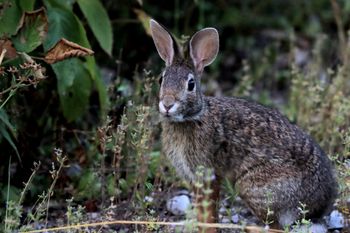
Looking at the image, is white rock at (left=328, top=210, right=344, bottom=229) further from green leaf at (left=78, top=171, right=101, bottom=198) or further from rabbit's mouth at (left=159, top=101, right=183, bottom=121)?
green leaf at (left=78, top=171, right=101, bottom=198)

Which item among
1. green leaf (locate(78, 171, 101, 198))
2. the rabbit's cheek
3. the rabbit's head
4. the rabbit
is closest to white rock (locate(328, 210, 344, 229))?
the rabbit

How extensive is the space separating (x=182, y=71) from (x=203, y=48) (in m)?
0.31

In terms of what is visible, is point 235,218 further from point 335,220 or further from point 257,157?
point 335,220

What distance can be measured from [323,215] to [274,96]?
3373mm

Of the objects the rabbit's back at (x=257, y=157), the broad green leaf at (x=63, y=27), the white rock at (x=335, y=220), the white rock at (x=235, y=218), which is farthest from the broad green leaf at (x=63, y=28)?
the white rock at (x=335, y=220)

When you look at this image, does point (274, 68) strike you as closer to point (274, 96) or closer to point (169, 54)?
point (274, 96)

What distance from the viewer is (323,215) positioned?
19.1 feet

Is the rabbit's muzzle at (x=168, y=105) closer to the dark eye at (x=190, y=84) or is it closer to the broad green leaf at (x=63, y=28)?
the dark eye at (x=190, y=84)

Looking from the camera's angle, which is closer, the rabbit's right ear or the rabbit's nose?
the rabbit's nose

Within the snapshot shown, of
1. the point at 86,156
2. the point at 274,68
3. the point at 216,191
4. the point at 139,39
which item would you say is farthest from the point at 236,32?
the point at 216,191

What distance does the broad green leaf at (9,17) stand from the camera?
560 centimetres

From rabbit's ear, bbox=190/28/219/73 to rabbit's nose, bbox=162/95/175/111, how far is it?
514 millimetres

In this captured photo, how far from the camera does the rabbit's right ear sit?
5.52 metres

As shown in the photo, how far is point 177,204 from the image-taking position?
6129mm
